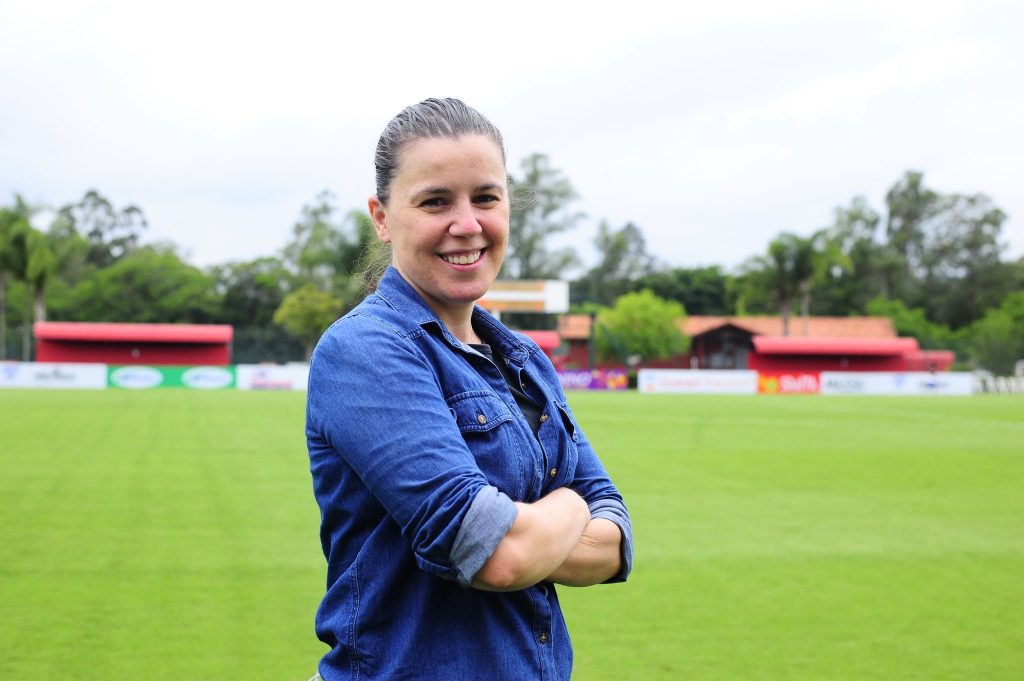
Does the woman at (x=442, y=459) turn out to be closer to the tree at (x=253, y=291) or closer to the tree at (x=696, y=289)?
the tree at (x=253, y=291)

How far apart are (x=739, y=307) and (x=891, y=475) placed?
67.5m

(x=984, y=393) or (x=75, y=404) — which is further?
(x=984, y=393)

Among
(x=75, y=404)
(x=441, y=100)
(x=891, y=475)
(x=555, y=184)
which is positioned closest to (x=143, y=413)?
(x=75, y=404)

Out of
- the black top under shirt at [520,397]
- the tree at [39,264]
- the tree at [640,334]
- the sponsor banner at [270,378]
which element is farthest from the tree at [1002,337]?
the black top under shirt at [520,397]

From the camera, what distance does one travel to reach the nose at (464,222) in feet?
7.07

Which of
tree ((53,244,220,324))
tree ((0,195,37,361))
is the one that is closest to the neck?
tree ((0,195,37,361))

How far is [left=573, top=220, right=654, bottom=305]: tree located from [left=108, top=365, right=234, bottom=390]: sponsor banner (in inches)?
2013

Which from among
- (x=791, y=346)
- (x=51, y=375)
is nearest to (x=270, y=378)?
(x=51, y=375)

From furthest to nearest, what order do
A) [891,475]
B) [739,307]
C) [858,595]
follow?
1. [739,307]
2. [891,475]
3. [858,595]

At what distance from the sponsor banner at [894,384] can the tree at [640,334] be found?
20.0 metres

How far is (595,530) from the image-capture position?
2256 mm

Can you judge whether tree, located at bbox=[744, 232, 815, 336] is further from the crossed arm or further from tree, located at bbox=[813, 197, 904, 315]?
the crossed arm

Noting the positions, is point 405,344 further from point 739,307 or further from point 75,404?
point 739,307

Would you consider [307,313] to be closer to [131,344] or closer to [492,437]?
[131,344]
